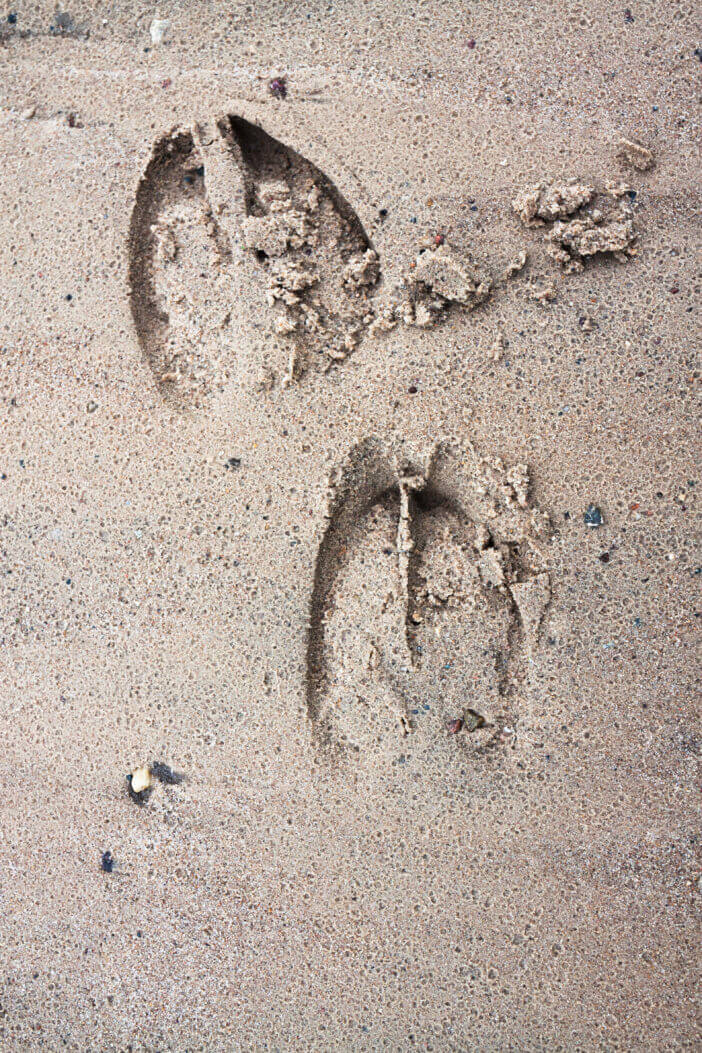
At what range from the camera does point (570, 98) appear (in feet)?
5.21

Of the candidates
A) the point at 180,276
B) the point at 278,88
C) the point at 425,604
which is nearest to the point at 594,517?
the point at 425,604

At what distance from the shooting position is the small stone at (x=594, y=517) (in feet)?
5.07

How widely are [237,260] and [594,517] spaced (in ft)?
3.07

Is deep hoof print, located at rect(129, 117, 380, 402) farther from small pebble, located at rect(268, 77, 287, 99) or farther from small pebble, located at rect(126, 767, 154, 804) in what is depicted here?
small pebble, located at rect(126, 767, 154, 804)

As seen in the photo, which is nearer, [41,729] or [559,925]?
[559,925]

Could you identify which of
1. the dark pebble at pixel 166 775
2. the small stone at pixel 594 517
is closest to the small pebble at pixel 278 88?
the small stone at pixel 594 517

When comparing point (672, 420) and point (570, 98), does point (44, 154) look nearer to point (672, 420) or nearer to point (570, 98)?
point (570, 98)

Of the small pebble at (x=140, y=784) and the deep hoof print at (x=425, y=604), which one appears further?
the small pebble at (x=140, y=784)

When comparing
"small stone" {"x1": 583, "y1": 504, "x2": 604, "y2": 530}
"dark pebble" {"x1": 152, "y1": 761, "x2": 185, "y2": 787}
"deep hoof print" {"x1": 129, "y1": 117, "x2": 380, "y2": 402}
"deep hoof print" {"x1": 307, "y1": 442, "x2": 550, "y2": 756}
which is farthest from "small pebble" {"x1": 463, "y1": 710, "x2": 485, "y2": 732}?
"deep hoof print" {"x1": 129, "y1": 117, "x2": 380, "y2": 402}

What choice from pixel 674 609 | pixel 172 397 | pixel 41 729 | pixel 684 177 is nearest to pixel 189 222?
pixel 172 397

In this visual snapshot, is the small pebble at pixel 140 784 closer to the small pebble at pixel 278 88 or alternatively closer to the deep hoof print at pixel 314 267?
the deep hoof print at pixel 314 267

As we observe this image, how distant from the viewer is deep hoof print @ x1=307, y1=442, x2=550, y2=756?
1571 mm

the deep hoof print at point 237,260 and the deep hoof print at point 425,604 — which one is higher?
the deep hoof print at point 237,260

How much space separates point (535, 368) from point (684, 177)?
1.59ft
